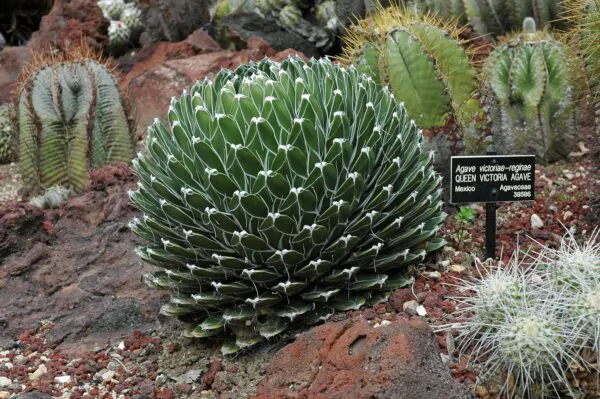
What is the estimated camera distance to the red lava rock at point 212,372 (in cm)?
371

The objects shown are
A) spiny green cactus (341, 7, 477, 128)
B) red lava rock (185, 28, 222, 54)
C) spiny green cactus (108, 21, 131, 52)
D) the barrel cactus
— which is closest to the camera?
the barrel cactus

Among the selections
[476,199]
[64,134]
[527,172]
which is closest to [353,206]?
[476,199]

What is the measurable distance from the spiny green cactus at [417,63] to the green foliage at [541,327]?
74.1 inches

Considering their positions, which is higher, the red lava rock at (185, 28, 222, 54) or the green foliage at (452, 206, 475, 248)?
the red lava rock at (185, 28, 222, 54)

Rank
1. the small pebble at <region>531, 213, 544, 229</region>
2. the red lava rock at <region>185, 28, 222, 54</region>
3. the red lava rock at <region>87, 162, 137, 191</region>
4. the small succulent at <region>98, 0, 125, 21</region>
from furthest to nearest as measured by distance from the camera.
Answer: the small succulent at <region>98, 0, 125, 21</region>, the red lava rock at <region>185, 28, 222, 54</region>, the red lava rock at <region>87, 162, 137, 191</region>, the small pebble at <region>531, 213, 544, 229</region>

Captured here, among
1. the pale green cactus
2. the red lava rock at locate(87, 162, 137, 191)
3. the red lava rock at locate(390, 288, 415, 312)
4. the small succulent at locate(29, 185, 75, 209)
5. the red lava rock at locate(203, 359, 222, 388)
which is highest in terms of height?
the pale green cactus

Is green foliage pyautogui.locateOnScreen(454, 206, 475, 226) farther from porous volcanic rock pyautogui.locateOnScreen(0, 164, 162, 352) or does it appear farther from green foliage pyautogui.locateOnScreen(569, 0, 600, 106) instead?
porous volcanic rock pyautogui.locateOnScreen(0, 164, 162, 352)

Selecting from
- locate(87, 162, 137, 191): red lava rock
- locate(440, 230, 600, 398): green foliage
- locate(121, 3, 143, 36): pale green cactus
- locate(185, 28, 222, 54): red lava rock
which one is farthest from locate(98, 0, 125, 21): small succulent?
locate(440, 230, 600, 398): green foliage

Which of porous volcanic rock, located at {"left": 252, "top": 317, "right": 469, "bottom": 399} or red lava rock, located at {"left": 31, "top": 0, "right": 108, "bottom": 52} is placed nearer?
porous volcanic rock, located at {"left": 252, "top": 317, "right": 469, "bottom": 399}

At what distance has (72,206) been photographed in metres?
5.52

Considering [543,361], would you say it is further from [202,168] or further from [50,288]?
[50,288]

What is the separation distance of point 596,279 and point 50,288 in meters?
3.18

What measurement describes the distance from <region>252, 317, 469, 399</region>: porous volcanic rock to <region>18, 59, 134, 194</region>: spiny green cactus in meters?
3.89

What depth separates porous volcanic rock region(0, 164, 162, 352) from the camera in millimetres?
4438
